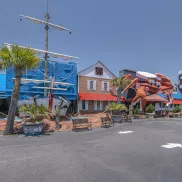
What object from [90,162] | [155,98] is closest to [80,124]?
[90,162]

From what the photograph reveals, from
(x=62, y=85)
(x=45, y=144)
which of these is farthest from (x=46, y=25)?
(x=45, y=144)

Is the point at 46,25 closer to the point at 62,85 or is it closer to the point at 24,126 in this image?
the point at 62,85

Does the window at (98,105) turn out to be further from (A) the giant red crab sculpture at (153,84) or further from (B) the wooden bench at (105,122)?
(B) the wooden bench at (105,122)

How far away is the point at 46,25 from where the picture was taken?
25.3m

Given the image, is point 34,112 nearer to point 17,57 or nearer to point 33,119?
point 33,119

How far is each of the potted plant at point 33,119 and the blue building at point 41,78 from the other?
909 centimetres

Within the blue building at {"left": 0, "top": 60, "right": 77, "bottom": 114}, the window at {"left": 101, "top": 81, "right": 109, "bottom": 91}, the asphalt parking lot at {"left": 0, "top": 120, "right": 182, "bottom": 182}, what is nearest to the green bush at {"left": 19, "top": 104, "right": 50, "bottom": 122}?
the asphalt parking lot at {"left": 0, "top": 120, "right": 182, "bottom": 182}

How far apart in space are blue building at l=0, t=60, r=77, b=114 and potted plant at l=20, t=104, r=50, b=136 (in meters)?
9.09

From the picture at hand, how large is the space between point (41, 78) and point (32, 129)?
1203 cm

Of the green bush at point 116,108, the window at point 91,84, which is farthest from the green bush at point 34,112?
the window at point 91,84

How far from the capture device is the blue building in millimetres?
21672

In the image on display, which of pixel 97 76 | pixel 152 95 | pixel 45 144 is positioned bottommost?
pixel 45 144

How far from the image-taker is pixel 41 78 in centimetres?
2395

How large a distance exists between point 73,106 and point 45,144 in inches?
656
